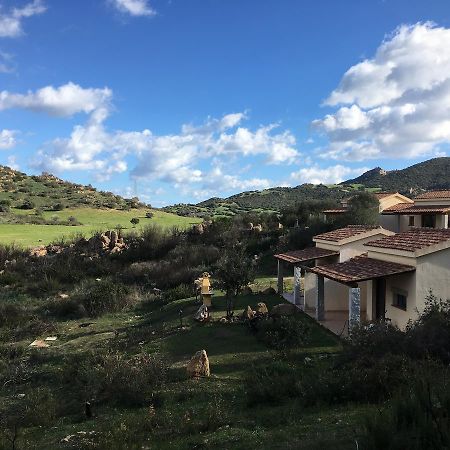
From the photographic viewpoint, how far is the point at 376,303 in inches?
695

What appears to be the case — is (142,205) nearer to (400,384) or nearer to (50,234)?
(50,234)

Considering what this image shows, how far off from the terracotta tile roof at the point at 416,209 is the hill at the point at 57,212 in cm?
1932

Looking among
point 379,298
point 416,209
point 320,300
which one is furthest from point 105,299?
point 416,209

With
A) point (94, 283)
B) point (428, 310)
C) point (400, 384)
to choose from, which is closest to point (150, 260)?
point (94, 283)

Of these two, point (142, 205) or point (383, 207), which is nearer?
point (383, 207)

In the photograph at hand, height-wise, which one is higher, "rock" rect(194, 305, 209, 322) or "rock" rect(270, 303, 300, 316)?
"rock" rect(270, 303, 300, 316)

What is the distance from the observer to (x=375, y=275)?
1568 centimetres

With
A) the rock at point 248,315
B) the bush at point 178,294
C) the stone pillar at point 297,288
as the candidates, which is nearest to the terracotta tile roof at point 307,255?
the stone pillar at point 297,288

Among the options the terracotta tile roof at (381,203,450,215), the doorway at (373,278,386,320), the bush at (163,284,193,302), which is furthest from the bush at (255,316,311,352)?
the terracotta tile roof at (381,203,450,215)

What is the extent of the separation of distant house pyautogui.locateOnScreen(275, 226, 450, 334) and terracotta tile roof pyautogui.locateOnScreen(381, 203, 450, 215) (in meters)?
15.4

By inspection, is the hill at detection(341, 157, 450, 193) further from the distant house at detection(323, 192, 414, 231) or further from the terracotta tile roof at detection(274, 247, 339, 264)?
the terracotta tile roof at detection(274, 247, 339, 264)

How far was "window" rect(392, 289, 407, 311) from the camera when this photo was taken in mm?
15922

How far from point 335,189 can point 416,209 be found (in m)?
58.8

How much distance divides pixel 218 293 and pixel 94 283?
9790 mm
